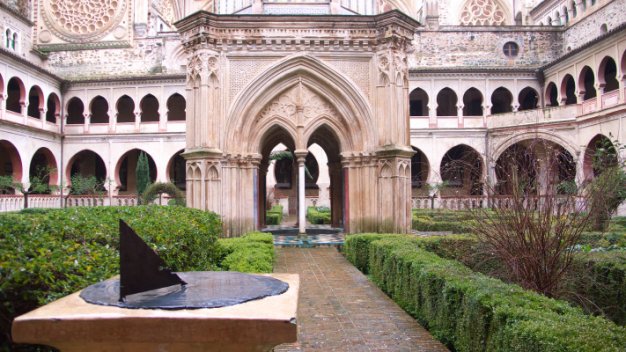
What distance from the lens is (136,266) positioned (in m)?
3.24

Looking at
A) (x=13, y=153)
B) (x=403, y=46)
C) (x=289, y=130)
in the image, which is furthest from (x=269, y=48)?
(x=13, y=153)

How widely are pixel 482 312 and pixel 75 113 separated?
38593 mm

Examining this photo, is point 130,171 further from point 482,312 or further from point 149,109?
point 482,312

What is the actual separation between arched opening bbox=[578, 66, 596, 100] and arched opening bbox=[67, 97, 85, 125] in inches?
1257

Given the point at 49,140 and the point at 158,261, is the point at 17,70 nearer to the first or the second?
the point at 49,140

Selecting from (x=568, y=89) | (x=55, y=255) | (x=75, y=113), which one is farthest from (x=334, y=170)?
(x=75, y=113)

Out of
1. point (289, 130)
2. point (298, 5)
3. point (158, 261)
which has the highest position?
point (298, 5)

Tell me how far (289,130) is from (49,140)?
24.6m

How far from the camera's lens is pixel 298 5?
15852mm

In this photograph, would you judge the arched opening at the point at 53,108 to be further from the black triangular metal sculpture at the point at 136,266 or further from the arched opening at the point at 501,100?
the black triangular metal sculpture at the point at 136,266

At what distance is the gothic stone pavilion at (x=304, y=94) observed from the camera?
14.0 meters

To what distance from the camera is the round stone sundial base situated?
3.03 meters

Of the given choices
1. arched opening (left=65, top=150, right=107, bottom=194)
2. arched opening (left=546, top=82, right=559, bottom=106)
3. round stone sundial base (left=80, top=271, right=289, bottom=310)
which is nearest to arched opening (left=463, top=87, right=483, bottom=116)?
arched opening (left=546, top=82, right=559, bottom=106)

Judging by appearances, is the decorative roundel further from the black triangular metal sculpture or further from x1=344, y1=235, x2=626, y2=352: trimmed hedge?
the black triangular metal sculpture
